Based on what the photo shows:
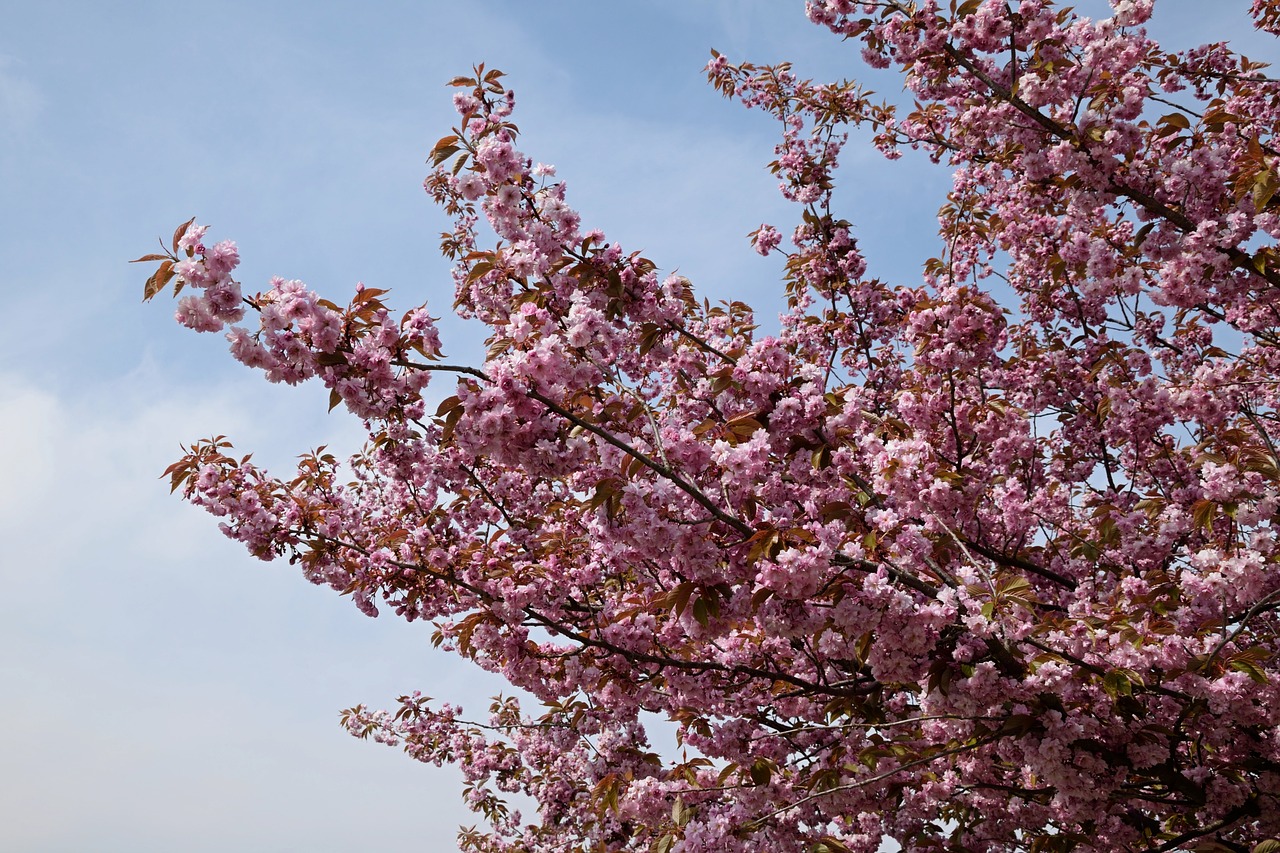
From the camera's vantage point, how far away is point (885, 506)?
4.70 meters

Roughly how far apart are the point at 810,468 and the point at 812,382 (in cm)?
48

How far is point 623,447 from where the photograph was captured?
10.5 feet

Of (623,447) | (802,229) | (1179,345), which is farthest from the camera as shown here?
(1179,345)

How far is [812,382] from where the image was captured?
4.49 m

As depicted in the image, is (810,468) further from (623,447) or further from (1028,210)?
(1028,210)

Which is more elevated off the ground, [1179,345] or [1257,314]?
[1179,345]

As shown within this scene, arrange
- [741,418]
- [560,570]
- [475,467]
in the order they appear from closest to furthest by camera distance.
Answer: [741,418]
[560,570]
[475,467]

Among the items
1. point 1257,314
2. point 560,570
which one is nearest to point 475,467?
point 560,570

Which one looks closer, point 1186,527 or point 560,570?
point 1186,527

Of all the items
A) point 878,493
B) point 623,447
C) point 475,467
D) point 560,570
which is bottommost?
point 623,447

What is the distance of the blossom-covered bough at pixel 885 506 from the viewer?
342 centimetres

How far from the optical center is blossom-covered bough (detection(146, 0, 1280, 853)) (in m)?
3.42

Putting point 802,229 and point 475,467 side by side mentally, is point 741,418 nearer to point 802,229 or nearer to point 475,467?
point 475,467

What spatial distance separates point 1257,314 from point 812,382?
14.6 feet
